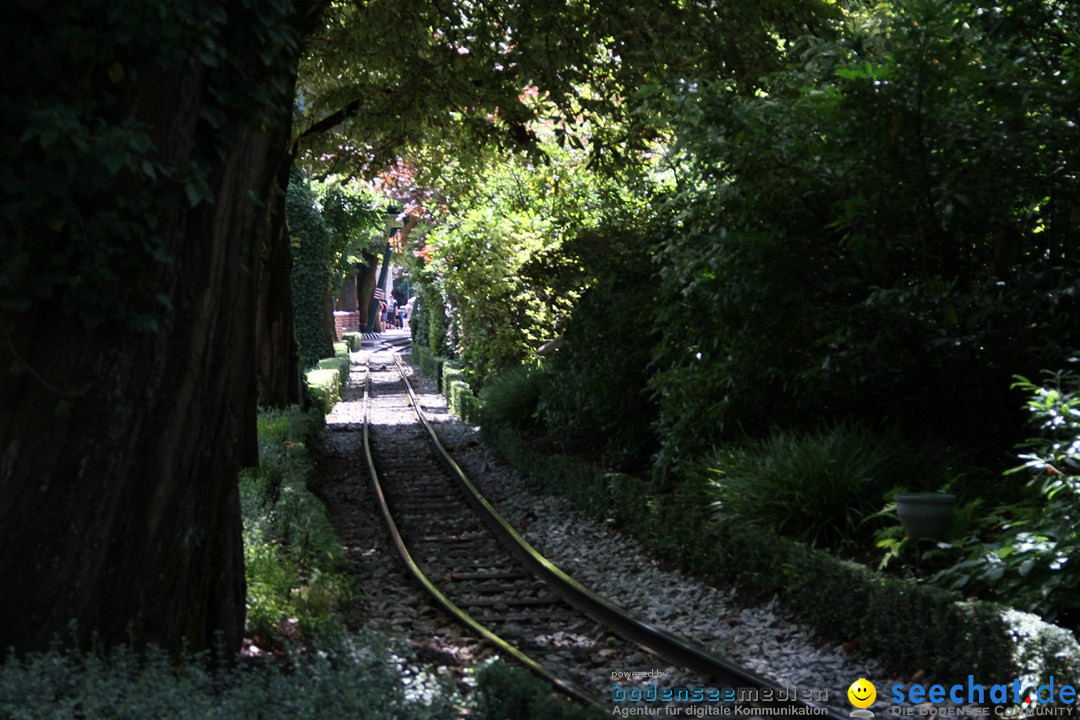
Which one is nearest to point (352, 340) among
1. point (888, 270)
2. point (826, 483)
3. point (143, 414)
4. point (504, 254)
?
point (504, 254)

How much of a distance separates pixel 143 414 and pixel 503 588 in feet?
16.4

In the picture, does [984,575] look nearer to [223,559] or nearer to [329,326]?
[223,559]

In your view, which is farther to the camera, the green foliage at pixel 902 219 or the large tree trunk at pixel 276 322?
the large tree trunk at pixel 276 322

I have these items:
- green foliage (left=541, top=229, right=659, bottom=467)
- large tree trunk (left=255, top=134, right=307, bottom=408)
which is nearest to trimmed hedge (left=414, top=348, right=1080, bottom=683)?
green foliage (left=541, top=229, right=659, bottom=467)

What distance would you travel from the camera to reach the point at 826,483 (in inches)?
338

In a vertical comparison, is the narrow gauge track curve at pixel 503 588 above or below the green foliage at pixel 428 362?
below

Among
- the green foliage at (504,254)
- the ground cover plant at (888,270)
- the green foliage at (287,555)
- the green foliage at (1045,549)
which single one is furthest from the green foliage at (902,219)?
the green foliage at (504,254)

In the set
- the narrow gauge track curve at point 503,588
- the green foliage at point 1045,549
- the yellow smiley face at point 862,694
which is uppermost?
the green foliage at point 1045,549

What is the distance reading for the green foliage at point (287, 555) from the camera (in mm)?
6859

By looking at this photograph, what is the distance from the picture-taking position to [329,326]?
121 ft

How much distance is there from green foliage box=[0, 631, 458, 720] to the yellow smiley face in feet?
8.08

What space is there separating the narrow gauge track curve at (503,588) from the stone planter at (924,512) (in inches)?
54.9

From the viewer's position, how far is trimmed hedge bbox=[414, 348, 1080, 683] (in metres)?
5.86

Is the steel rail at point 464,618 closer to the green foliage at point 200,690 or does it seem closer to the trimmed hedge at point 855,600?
the green foliage at point 200,690
